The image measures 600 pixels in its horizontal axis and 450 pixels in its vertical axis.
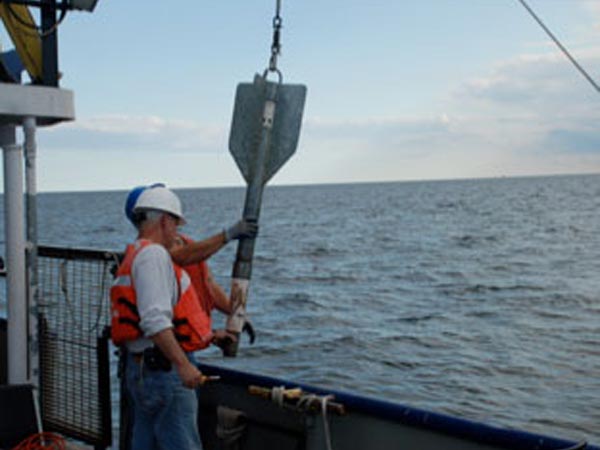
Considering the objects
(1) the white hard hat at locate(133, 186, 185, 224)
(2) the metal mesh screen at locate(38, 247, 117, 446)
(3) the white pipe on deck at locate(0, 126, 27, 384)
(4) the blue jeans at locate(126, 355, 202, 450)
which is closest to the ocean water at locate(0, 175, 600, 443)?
(2) the metal mesh screen at locate(38, 247, 117, 446)

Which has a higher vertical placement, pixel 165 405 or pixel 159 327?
pixel 159 327

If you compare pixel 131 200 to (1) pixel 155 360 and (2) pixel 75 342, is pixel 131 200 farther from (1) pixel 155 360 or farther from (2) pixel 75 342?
(2) pixel 75 342

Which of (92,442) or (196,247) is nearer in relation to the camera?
(196,247)

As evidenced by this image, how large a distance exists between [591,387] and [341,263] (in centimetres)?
2532

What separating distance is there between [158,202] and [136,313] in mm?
523

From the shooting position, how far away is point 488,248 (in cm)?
4591

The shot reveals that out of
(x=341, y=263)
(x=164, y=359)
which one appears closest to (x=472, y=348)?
(x=164, y=359)

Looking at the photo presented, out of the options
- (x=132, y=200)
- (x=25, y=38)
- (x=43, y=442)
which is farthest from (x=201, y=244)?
(x=25, y=38)

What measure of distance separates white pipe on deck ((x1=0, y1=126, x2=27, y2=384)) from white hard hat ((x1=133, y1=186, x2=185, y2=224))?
174cm

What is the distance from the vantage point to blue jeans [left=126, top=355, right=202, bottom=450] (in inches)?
153

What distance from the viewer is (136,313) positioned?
3.80 metres

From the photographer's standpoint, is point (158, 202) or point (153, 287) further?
point (158, 202)

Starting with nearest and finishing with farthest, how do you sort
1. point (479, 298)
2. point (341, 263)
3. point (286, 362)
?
point (286, 362)
point (479, 298)
point (341, 263)

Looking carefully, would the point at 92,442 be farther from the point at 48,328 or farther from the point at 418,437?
the point at 418,437
